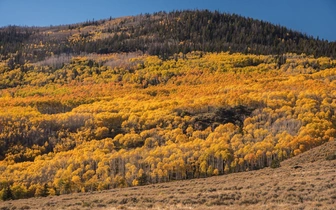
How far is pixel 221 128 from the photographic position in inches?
4414

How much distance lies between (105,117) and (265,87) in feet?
205

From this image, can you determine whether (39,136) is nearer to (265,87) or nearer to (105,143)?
(105,143)

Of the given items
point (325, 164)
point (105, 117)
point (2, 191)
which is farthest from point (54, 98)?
point (325, 164)

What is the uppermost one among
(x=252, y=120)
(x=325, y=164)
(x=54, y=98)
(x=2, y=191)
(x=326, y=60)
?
(x=326, y=60)

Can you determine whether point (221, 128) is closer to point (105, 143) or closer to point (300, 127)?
point (300, 127)

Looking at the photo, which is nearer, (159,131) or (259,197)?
(259,197)

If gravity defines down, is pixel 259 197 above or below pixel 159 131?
below

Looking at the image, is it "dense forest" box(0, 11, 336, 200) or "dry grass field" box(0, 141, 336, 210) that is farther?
"dense forest" box(0, 11, 336, 200)

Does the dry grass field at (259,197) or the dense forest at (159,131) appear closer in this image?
the dry grass field at (259,197)

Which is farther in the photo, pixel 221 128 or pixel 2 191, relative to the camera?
pixel 221 128

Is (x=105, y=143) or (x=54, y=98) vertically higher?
(x=54, y=98)

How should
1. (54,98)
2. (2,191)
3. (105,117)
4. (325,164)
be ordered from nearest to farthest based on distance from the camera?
(325,164) < (2,191) < (105,117) < (54,98)

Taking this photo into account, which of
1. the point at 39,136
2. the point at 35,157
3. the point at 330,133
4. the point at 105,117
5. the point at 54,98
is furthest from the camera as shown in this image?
the point at 54,98

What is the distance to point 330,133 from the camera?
314ft
